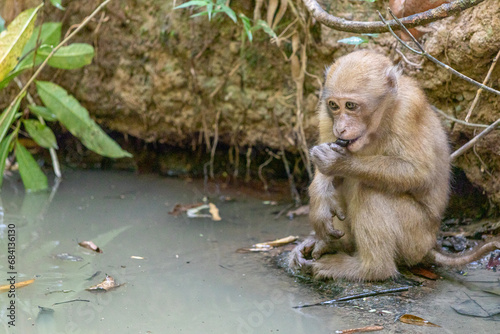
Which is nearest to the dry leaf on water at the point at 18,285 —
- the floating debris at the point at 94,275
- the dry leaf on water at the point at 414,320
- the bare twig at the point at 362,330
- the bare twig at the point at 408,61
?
the floating debris at the point at 94,275

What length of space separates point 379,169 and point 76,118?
10.1 feet

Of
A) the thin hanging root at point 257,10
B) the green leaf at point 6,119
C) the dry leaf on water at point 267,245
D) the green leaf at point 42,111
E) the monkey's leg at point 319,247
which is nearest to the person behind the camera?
the monkey's leg at point 319,247

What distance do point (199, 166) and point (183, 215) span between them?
4.60ft

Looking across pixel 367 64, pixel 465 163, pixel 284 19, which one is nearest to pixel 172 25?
pixel 284 19

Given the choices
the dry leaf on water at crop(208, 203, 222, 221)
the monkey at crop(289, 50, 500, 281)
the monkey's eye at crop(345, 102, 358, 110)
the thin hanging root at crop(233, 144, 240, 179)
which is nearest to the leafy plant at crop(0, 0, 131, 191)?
the dry leaf on water at crop(208, 203, 222, 221)

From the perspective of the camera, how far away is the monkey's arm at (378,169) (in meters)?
3.72

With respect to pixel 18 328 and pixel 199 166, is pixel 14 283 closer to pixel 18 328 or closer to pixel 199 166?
pixel 18 328

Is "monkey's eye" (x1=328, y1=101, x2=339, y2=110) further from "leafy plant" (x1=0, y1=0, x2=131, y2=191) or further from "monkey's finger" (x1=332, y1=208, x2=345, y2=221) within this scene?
"leafy plant" (x1=0, y1=0, x2=131, y2=191)

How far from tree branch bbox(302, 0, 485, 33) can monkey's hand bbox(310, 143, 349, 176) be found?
78cm

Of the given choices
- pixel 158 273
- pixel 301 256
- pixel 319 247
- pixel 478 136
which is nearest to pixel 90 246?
pixel 158 273

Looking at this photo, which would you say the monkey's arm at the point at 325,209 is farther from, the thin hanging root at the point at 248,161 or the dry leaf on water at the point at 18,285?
the thin hanging root at the point at 248,161

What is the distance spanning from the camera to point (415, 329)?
315 centimetres

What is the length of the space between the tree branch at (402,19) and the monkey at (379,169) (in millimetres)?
176

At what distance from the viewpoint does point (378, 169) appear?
12.2ft
